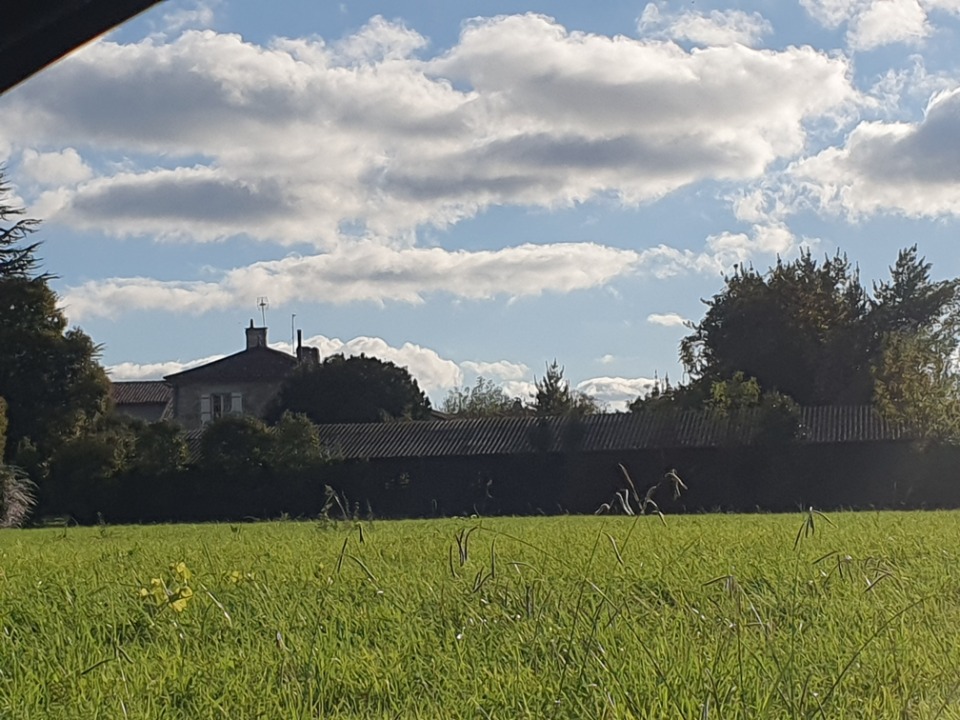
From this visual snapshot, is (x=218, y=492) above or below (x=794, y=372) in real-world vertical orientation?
below

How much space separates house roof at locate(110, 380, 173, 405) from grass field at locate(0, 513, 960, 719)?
284 ft

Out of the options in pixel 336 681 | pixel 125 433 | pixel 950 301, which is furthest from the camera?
pixel 950 301

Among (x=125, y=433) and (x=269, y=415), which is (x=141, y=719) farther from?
(x=269, y=415)

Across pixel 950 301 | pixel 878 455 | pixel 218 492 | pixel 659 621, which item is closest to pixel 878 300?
pixel 950 301

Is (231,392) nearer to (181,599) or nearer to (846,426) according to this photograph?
(846,426)

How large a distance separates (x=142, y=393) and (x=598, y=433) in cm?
5776

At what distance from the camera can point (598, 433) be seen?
148ft

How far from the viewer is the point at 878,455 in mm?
41188

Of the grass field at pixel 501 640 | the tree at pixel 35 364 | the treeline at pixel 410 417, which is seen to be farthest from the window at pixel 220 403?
the grass field at pixel 501 640

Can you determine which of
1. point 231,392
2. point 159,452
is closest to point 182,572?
point 159,452

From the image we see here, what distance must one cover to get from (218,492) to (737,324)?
97.0 ft

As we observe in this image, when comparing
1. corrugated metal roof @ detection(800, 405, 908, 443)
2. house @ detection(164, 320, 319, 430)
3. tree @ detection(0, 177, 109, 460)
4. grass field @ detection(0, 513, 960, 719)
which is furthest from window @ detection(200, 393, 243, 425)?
grass field @ detection(0, 513, 960, 719)

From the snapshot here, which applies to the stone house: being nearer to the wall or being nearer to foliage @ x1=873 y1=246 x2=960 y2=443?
the wall

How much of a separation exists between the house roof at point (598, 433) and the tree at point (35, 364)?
450 inches
